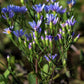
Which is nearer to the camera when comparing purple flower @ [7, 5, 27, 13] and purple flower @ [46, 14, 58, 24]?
purple flower @ [46, 14, 58, 24]

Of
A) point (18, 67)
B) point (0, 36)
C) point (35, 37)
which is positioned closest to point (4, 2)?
point (0, 36)

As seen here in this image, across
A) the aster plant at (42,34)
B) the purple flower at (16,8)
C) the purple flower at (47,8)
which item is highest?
the purple flower at (16,8)

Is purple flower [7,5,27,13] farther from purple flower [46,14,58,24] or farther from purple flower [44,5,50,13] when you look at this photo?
purple flower [46,14,58,24]

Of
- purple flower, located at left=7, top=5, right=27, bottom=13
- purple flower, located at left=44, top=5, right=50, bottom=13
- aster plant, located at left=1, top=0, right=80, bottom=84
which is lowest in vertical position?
aster plant, located at left=1, top=0, right=80, bottom=84

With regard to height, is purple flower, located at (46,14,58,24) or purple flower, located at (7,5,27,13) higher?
purple flower, located at (7,5,27,13)

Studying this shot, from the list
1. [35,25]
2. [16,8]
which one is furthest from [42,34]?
[16,8]

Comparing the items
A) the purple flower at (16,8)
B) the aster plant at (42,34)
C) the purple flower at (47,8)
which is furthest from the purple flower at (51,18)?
the purple flower at (16,8)

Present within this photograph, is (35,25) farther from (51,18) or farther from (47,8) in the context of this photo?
(47,8)

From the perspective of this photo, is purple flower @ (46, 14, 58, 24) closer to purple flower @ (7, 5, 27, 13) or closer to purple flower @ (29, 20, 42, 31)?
purple flower @ (29, 20, 42, 31)

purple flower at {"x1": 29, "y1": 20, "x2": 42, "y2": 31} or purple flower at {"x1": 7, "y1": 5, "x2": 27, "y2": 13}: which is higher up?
purple flower at {"x1": 7, "y1": 5, "x2": 27, "y2": 13}

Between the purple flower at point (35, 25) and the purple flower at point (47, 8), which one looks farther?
the purple flower at point (47, 8)

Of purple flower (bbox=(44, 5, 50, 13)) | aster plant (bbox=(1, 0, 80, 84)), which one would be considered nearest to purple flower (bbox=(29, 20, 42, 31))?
aster plant (bbox=(1, 0, 80, 84))

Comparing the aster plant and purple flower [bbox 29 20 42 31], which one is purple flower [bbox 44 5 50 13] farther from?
purple flower [bbox 29 20 42 31]

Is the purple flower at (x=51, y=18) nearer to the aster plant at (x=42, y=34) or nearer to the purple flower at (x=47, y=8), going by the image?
the aster plant at (x=42, y=34)
